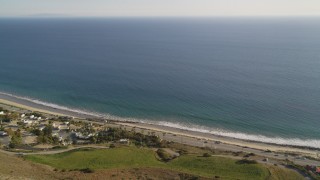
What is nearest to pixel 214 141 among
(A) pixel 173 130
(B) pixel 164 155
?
(A) pixel 173 130

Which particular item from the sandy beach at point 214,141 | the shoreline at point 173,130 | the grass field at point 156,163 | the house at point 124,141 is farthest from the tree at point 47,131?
the shoreline at point 173,130

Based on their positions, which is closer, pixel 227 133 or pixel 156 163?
pixel 156 163

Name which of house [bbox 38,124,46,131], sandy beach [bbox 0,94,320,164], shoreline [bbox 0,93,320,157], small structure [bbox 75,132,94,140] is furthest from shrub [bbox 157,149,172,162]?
house [bbox 38,124,46,131]

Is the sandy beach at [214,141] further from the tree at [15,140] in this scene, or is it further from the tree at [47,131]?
the tree at [15,140]

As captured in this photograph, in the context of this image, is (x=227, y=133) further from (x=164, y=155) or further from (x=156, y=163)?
(x=156, y=163)

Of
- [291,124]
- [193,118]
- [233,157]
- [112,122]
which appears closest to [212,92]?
[193,118]

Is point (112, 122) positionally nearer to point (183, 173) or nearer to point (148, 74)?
point (183, 173)

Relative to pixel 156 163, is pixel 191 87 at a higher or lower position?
higher
